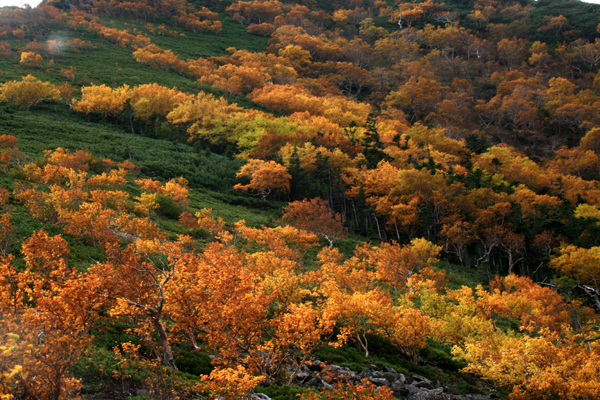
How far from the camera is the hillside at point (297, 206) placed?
11438mm

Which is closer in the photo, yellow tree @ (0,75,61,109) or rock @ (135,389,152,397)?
rock @ (135,389,152,397)

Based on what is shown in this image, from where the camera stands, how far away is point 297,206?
40.8 m

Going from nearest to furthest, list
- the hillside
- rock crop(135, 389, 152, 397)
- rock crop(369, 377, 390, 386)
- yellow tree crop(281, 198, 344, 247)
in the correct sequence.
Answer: rock crop(135, 389, 152, 397) < the hillside < rock crop(369, 377, 390, 386) < yellow tree crop(281, 198, 344, 247)

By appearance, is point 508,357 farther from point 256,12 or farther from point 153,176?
point 256,12

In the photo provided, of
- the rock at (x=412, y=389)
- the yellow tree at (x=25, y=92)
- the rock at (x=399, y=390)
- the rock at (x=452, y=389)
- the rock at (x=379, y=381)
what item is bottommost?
the rock at (x=452, y=389)

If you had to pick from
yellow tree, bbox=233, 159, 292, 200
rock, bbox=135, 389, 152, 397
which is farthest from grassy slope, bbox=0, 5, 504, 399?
rock, bbox=135, 389, 152, 397

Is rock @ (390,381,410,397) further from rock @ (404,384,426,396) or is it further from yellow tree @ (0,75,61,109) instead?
yellow tree @ (0,75,61,109)

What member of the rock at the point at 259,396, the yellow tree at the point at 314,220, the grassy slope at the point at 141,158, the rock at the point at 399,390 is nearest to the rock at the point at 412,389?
the rock at the point at 399,390

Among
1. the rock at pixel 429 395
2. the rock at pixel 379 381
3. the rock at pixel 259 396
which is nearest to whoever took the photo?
the rock at pixel 259 396

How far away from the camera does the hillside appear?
450 inches

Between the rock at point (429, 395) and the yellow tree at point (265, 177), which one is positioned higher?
the yellow tree at point (265, 177)

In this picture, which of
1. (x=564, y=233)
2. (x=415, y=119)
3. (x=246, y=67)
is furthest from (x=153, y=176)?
(x=415, y=119)

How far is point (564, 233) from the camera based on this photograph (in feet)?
138

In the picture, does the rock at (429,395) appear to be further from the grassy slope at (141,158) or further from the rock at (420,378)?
the grassy slope at (141,158)
